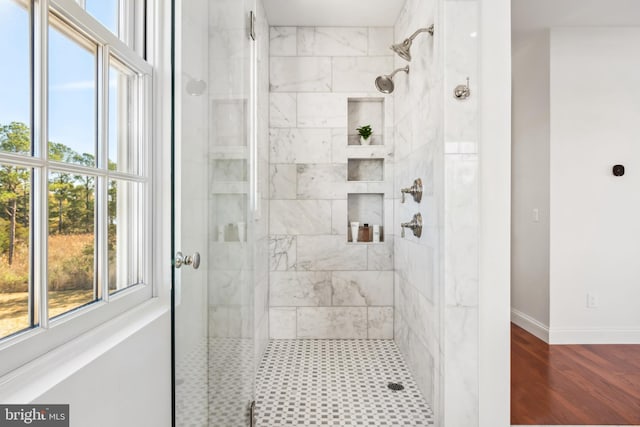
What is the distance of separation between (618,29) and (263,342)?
3960mm

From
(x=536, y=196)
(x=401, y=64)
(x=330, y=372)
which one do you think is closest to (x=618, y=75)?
(x=536, y=196)

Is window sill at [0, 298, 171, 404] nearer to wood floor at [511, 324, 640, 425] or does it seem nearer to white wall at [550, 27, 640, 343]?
wood floor at [511, 324, 640, 425]

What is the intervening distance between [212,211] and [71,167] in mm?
427

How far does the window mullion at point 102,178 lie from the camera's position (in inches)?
45.8

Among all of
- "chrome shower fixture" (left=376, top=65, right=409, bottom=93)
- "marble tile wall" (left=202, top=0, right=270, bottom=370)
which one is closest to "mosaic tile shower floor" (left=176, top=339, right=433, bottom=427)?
"marble tile wall" (left=202, top=0, right=270, bottom=370)

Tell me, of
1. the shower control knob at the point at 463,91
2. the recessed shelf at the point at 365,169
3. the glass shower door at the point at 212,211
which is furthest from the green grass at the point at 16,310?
the recessed shelf at the point at 365,169

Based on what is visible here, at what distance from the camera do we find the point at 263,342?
3283 mm

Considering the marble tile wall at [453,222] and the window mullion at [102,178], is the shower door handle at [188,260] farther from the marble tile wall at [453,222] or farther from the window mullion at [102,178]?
the marble tile wall at [453,222]

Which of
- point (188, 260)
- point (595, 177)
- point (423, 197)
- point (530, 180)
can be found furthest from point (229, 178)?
point (595, 177)

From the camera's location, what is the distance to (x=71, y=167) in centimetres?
102

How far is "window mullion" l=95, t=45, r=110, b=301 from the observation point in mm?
1162

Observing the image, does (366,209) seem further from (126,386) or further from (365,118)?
(126,386)

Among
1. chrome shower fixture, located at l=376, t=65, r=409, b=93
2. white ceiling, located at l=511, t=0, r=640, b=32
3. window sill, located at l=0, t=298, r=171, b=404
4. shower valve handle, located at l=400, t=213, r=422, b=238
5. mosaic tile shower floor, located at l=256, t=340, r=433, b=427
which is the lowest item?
mosaic tile shower floor, located at l=256, t=340, r=433, b=427

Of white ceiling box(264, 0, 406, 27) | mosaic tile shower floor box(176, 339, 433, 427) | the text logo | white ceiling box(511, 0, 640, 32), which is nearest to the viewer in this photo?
the text logo
